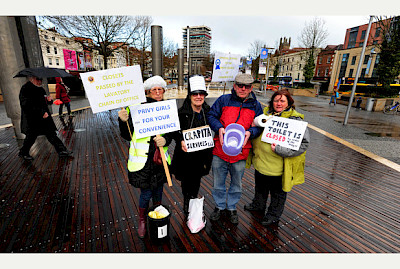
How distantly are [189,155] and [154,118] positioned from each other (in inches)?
26.9

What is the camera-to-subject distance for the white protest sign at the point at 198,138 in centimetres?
256

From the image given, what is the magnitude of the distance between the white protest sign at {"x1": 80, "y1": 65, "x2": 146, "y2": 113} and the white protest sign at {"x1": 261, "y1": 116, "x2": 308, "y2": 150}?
1.70 metres

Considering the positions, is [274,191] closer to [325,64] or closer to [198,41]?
[325,64]

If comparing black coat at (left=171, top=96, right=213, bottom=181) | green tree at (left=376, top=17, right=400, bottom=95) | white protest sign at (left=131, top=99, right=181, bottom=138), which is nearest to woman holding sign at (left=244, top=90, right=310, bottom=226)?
black coat at (left=171, top=96, right=213, bottom=181)

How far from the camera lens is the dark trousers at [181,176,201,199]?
113 inches

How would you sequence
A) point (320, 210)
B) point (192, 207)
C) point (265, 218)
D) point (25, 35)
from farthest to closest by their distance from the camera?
point (25, 35)
point (320, 210)
point (265, 218)
point (192, 207)

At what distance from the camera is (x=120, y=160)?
517 centimetres

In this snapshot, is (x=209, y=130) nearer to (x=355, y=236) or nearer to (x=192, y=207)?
(x=192, y=207)

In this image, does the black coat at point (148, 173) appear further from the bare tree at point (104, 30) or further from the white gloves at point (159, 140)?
the bare tree at point (104, 30)

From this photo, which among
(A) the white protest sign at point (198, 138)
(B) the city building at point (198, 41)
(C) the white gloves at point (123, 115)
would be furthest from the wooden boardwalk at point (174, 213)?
(B) the city building at point (198, 41)

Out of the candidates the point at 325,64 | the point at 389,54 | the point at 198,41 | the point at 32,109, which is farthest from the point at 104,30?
the point at 198,41

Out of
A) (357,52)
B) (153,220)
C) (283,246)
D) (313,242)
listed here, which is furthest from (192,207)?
(357,52)

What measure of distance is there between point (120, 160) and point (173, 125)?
3227 mm

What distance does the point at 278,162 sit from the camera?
108 inches
